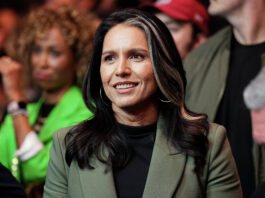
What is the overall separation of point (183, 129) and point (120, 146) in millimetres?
275

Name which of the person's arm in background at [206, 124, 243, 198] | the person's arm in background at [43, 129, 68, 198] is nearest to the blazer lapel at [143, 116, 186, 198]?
the person's arm in background at [206, 124, 243, 198]

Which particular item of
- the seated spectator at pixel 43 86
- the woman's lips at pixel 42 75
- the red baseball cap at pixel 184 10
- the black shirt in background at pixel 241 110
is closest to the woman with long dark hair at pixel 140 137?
the black shirt in background at pixel 241 110

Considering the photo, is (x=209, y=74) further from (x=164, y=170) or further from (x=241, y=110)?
(x=164, y=170)

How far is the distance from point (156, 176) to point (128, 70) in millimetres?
449

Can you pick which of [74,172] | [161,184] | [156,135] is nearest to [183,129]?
[156,135]

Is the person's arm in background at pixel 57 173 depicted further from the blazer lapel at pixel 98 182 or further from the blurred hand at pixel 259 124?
the blurred hand at pixel 259 124

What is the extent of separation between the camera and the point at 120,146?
7.67 ft

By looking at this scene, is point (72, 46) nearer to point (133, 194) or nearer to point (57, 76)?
point (57, 76)

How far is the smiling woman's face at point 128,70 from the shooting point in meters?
2.29

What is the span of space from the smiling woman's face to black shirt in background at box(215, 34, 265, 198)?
75 cm

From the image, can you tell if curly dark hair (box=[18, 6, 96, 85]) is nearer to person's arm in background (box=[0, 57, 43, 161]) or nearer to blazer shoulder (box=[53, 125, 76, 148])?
person's arm in background (box=[0, 57, 43, 161])

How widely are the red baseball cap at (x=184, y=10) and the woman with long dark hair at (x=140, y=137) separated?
1.11 m

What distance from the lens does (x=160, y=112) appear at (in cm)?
242

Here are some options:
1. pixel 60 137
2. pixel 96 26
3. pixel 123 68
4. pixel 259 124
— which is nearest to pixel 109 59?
pixel 123 68
